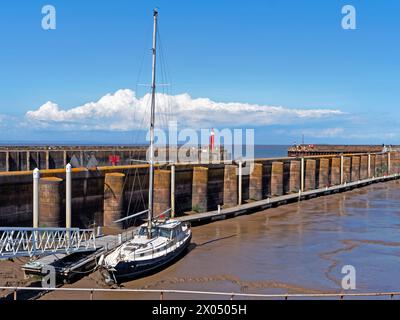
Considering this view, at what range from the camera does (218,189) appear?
50344 mm

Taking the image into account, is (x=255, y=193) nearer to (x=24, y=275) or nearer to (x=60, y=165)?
(x=60, y=165)

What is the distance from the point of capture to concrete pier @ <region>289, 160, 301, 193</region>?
221 feet

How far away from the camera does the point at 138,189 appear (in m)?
40.0

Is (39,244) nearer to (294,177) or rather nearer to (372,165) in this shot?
(294,177)

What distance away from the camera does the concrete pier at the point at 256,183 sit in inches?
2217

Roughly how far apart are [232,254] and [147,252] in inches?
315

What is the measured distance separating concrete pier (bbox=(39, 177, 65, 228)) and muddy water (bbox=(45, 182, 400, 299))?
24.8 feet

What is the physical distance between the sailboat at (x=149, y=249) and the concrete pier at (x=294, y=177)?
38.1 meters

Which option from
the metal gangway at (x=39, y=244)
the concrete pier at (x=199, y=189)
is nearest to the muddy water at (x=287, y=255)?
the metal gangway at (x=39, y=244)

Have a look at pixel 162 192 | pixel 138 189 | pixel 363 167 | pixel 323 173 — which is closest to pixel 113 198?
pixel 138 189

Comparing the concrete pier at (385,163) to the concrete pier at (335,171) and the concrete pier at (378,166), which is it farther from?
the concrete pier at (335,171)
